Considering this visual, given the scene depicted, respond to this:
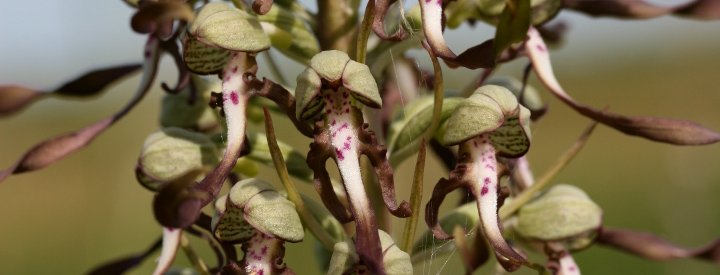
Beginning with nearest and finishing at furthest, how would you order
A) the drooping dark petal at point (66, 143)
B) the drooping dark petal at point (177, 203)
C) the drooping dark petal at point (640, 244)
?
the drooping dark petal at point (177, 203)
the drooping dark petal at point (66, 143)
the drooping dark petal at point (640, 244)

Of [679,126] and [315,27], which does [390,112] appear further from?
[679,126]

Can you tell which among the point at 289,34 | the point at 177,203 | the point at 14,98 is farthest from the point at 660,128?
the point at 14,98

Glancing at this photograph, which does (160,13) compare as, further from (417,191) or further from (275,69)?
(275,69)

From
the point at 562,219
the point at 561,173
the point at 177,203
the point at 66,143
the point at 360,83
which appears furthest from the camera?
the point at 561,173

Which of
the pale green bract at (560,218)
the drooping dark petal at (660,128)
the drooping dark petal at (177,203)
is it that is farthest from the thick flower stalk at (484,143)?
the drooping dark petal at (177,203)

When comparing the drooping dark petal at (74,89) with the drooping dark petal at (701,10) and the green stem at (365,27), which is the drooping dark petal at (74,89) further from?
the drooping dark petal at (701,10)

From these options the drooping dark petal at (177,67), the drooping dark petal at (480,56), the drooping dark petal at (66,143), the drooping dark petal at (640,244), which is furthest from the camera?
the drooping dark petal at (640,244)

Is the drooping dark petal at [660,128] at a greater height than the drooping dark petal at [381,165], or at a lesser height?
lesser
